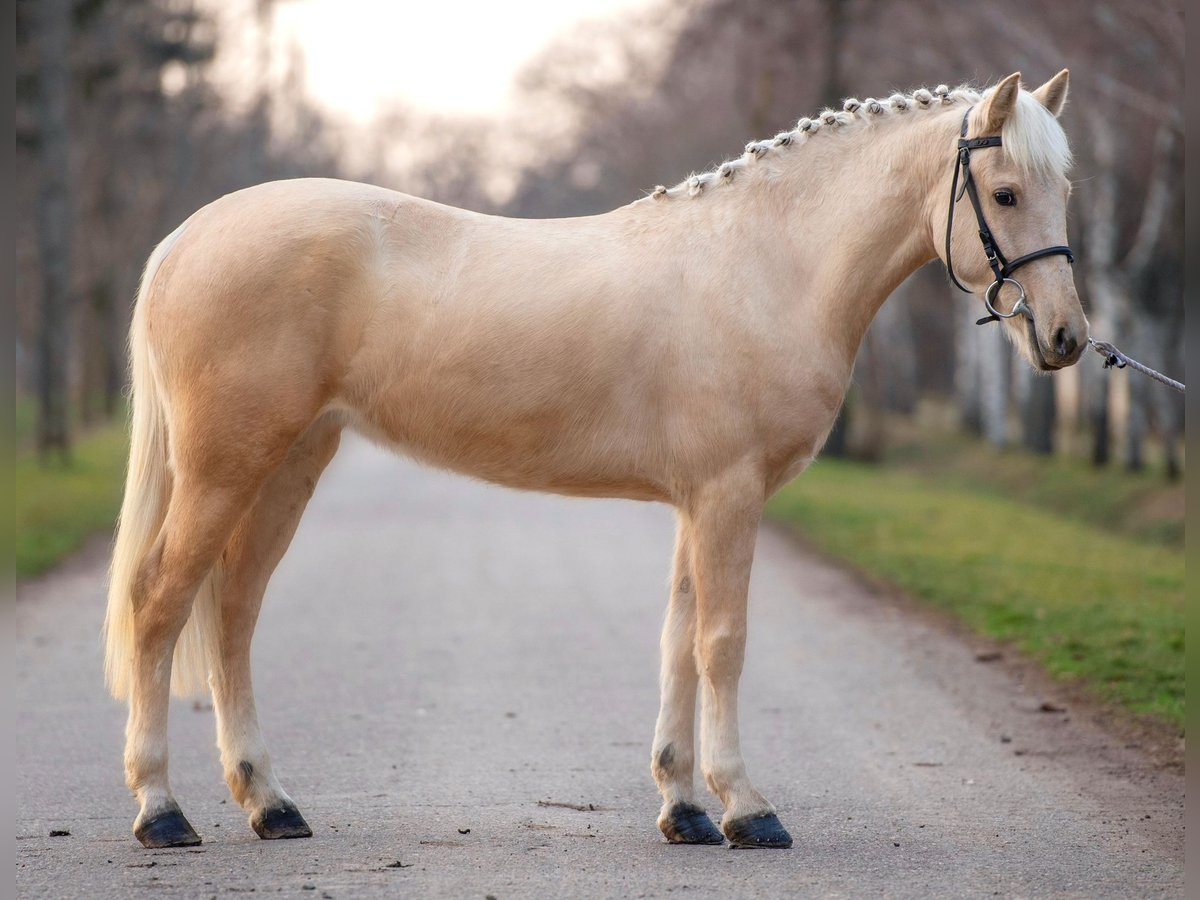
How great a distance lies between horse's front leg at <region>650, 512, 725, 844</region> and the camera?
4.68 metres

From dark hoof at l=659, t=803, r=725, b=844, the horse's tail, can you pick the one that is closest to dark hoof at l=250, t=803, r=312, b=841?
the horse's tail

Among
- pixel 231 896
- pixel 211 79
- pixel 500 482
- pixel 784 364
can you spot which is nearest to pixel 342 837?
pixel 231 896

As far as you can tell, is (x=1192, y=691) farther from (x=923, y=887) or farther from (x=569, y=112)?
(x=569, y=112)

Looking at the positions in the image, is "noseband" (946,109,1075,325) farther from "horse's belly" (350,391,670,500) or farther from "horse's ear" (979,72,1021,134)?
"horse's belly" (350,391,670,500)

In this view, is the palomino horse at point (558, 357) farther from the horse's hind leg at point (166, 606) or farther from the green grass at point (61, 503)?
the green grass at point (61, 503)

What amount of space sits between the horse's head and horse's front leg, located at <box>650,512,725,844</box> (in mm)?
1337

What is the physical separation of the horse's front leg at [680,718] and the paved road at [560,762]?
114mm

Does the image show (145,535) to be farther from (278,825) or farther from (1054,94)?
(1054,94)

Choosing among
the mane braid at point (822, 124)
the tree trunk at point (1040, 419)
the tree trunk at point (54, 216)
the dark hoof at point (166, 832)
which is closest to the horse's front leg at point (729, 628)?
the mane braid at point (822, 124)

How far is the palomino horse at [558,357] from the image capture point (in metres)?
4.57

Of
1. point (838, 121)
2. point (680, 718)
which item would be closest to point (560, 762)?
point (680, 718)

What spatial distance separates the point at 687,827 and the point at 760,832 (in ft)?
0.84

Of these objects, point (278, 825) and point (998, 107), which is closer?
point (998, 107)

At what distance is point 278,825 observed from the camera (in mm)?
4652
